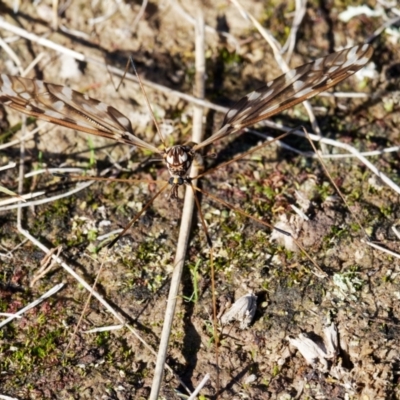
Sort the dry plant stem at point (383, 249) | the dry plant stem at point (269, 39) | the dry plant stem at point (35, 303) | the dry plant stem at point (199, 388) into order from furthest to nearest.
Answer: the dry plant stem at point (269, 39) → the dry plant stem at point (383, 249) → the dry plant stem at point (35, 303) → the dry plant stem at point (199, 388)

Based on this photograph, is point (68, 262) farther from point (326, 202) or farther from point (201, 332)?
point (326, 202)

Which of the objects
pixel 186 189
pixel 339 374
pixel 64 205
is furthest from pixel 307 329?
pixel 64 205

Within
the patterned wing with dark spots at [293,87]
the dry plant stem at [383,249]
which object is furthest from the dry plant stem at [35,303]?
the dry plant stem at [383,249]

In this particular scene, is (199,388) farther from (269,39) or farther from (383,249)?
(269,39)

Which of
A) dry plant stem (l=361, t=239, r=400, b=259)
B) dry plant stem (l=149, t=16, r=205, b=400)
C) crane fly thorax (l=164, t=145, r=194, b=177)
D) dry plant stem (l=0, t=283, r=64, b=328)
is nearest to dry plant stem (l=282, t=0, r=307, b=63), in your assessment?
dry plant stem (l=149, t=16, r=205, b=400)

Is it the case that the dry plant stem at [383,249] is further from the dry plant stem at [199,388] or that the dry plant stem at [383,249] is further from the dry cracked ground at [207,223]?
the dry plant stem at [199,388]

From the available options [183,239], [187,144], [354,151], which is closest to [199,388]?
[183,239]

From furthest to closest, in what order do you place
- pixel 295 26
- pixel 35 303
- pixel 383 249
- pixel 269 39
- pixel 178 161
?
1. pixel 295 26
2. pixel 269 39
3. pixel 178 161
4. pixel 383 249
5. pixel 35 303
